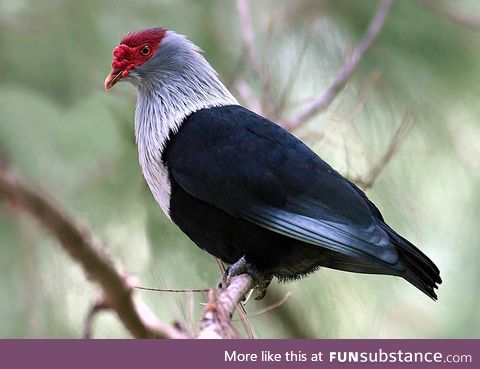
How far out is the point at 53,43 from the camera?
299 cm

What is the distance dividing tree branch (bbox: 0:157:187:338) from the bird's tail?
737 mm

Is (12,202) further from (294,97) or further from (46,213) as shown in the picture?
(294,97)

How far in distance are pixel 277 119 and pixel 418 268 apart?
869 millimetres

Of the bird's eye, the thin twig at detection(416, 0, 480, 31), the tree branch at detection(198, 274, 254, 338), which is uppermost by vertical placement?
the thin twig at detection(416, 0, 480, 31)

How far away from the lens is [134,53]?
9.04 ft

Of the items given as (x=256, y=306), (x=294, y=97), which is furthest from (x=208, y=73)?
(x=256, y=306)

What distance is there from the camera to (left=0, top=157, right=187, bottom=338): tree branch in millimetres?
2662

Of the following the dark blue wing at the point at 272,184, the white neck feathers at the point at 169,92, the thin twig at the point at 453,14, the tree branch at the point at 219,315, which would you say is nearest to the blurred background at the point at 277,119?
the thin twig at the point at 453,14

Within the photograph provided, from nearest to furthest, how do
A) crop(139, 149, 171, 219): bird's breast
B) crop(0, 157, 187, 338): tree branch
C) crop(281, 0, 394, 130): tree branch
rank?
crop(139, 149, 171, 219): bird's breast < crop(0, 157, 187, 338): tree branch < crop(281, 0, 394, 130): tree branch

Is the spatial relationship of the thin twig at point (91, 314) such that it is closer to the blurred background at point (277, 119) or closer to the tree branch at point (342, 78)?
the blurred background at point (277, 119)

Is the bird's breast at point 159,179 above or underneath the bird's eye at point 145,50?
underneath

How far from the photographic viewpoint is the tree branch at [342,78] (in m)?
2.96

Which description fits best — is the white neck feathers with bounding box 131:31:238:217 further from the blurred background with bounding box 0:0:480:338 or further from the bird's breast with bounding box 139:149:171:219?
the blurred background with bounding box 0:0:480:338

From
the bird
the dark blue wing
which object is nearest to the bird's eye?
the bird
